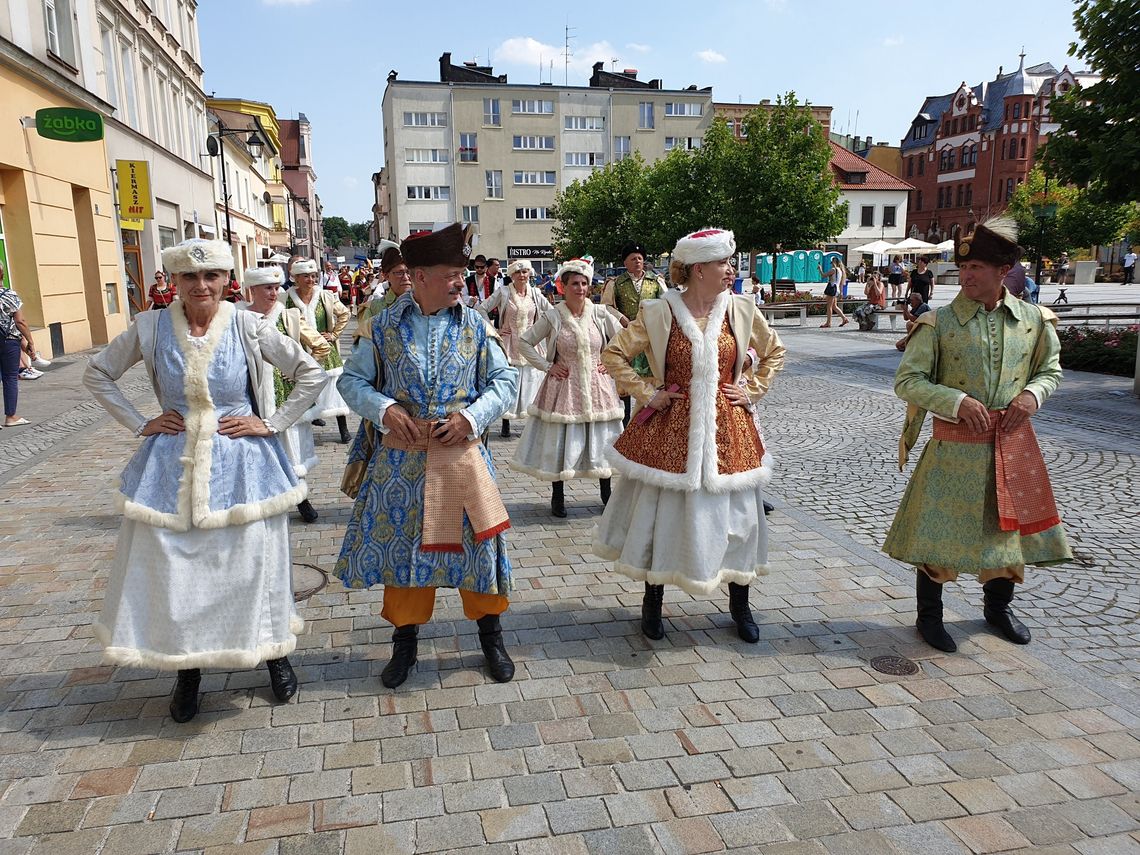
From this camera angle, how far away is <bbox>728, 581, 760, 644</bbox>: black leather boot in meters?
4.41

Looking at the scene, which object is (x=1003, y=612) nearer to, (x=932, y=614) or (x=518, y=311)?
(x=932, y=614)

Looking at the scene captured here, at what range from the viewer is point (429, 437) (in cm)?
371

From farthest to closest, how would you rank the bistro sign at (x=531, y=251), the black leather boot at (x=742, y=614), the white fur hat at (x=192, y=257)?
the bistro sign at (x=531, y=251)
the black leather boot at (x=742, y=614)
the white fur hat at (x=192, y=257)

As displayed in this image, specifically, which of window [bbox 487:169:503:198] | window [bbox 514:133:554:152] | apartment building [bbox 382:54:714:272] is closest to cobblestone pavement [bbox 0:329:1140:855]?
apartment building [bbox 382:54:714:272]

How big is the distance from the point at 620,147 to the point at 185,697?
2437 inches

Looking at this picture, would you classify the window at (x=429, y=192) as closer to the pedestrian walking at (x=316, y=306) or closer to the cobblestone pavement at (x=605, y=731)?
the pedestrian walking at (x=316, y=306)

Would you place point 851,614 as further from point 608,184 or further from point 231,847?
point 608,184

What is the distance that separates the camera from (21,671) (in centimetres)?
407

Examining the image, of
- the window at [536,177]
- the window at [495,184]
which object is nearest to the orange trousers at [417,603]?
the window at [495,184]

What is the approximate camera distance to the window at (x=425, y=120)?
2258 inches

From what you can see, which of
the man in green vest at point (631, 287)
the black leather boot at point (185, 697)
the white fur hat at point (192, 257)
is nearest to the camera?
the white fur hat at point (192, 257)

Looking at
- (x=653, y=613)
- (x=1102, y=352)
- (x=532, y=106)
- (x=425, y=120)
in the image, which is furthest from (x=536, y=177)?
(x=653, y=613)

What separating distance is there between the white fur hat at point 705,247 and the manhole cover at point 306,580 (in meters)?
3.04

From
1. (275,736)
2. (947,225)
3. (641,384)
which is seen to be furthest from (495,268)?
(947,225)
